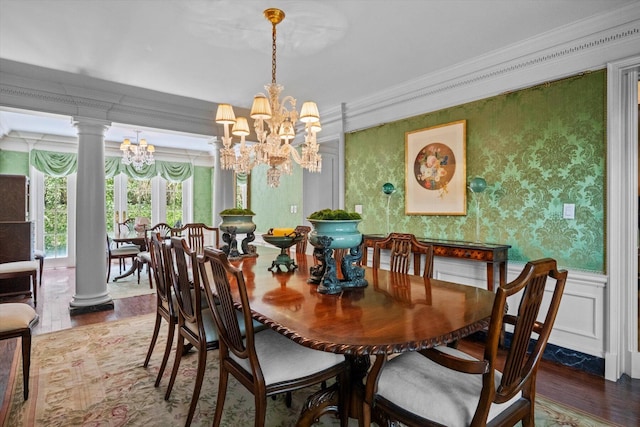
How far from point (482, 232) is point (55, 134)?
766 centimetres

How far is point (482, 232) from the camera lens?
3.13m

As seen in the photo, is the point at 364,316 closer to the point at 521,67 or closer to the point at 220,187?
the point at 521,67

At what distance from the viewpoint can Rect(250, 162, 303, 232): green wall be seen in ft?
17.8

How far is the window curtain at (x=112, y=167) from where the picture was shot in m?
6.48

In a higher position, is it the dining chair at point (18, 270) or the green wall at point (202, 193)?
the green wall at point (202, 193)

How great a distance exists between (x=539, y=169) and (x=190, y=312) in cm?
285

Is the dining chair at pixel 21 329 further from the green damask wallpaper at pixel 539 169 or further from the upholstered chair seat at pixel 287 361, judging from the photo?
the green damask wallpaper at pixel 539 169

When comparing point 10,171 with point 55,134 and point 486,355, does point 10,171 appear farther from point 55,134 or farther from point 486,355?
point 486,355

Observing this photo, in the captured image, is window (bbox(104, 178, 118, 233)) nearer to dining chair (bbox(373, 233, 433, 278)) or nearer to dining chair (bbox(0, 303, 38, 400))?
dining chair (bbox(0, 303, 38, 400))

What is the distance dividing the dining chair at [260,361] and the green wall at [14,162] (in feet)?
23.1

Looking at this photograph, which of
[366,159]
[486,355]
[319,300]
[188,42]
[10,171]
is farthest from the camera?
[10,171]

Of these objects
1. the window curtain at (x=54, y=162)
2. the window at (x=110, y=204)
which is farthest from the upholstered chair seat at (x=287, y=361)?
the window at (x=110, y=204)

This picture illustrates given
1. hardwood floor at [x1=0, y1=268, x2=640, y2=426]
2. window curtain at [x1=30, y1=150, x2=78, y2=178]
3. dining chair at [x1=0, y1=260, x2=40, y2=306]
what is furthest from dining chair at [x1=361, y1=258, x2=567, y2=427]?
window curtain at [x1=30, y1=150, x2=78, y2=178]

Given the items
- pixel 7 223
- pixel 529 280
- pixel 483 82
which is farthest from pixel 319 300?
pixel 7 223
